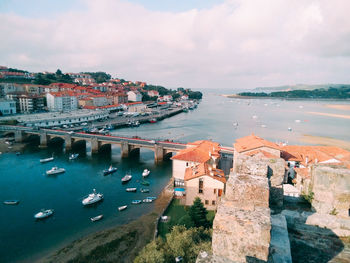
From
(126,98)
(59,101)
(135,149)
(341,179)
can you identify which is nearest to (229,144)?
(135,149)

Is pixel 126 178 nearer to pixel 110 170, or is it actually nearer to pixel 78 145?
pixel 110 170

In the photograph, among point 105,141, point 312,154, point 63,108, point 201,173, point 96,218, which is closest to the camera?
point 96,218

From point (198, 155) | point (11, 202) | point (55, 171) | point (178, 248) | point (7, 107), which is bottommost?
point (11, 202)

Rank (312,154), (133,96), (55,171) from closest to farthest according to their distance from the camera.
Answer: (312,154)
(55,171)
(133,96)

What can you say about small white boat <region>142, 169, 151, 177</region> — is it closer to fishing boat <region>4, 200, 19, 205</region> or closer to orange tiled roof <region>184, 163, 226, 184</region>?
orange tiled roof <region>184, 163, 226, 184</region>

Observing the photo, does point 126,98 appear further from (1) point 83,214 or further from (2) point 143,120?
(1) point 83,214

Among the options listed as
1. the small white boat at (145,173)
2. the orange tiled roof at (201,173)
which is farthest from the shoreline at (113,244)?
the small white boat at (145,173)

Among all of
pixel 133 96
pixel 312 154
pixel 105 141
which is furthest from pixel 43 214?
pixel 133 96
